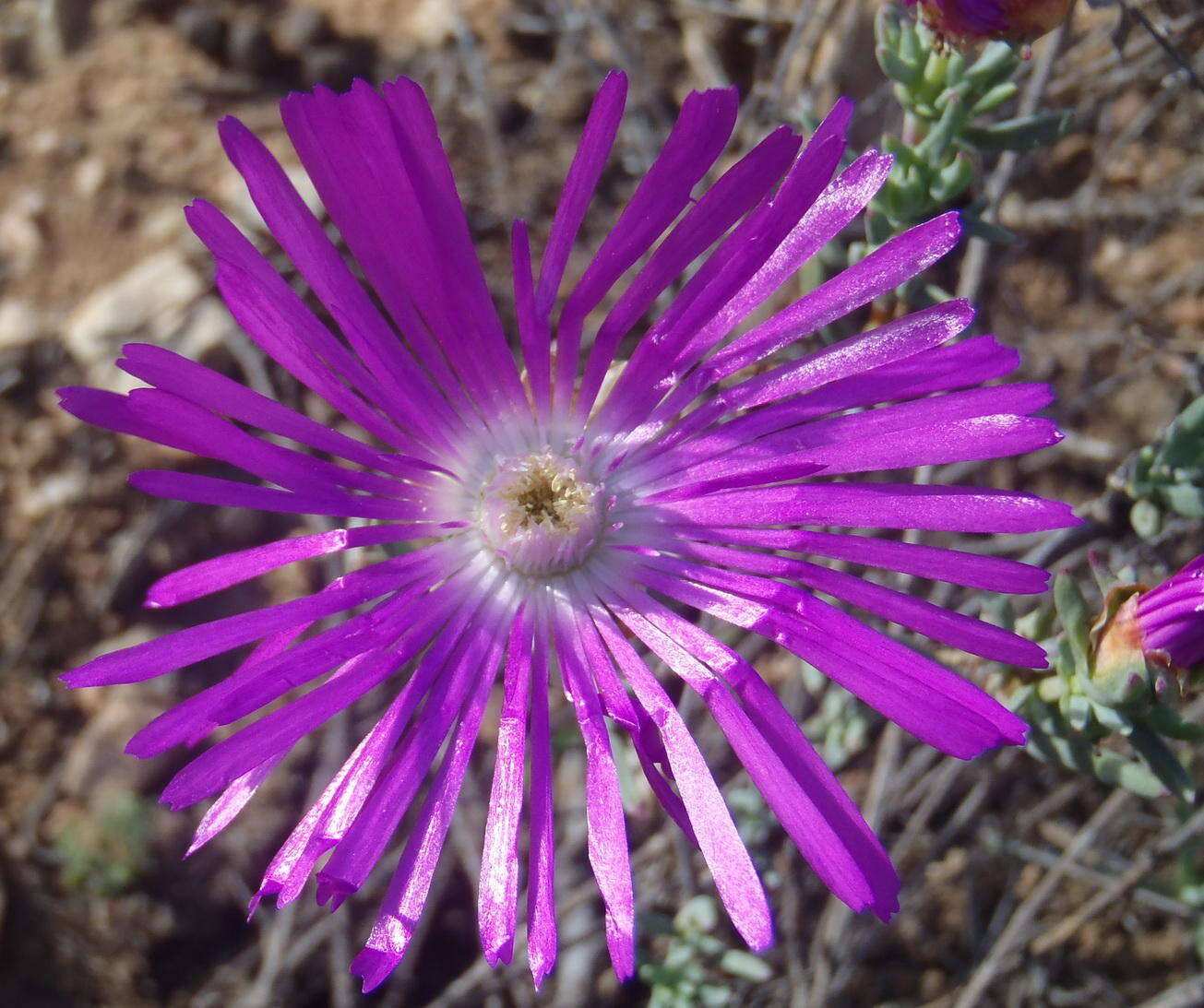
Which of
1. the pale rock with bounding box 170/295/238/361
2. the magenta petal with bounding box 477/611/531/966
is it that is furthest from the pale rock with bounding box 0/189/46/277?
the magenta petal with bounding box 477/611/531/966

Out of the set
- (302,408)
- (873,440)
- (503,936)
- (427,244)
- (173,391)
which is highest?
(302,408)

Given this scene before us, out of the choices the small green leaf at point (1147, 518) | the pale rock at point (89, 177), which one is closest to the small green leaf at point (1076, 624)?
the small green leaf at point (1147, 518)

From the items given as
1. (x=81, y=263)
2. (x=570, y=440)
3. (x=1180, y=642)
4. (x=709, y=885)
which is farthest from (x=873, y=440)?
(x=81, y=263)

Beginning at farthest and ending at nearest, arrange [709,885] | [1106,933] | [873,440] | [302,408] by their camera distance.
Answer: [302,408], [1106,933], [709,885], [873,440]

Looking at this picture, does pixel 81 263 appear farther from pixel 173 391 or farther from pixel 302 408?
pixel 173 391

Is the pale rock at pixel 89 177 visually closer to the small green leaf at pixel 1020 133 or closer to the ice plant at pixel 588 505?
the ice plant at pixel 588 505

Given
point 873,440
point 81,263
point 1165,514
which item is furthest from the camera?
point 81,263

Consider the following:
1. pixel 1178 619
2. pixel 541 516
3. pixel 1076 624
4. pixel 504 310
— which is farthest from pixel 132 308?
pixel 1178 619

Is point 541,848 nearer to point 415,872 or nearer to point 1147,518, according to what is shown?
point 415,872
